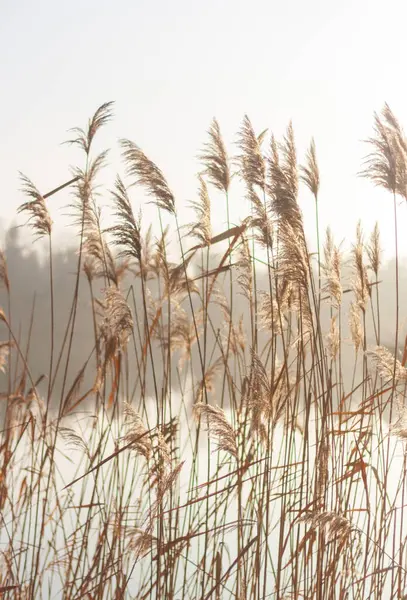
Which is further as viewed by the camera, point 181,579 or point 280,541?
point 181,579

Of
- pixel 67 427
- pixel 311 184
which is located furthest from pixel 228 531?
pixel 311 184

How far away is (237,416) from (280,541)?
835mm

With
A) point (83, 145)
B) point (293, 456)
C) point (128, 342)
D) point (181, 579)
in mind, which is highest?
point (83, 145)

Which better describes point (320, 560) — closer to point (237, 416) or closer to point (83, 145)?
point (237, 416)

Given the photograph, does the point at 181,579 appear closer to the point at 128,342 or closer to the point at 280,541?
the point at 280,541

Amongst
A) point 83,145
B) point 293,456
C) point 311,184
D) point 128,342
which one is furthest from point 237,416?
point 83,145

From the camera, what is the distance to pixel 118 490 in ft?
12.6

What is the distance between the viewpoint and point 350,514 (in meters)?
3.55

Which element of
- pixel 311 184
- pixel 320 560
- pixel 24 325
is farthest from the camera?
pixel 24 325

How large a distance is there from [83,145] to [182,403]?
61.9 inches

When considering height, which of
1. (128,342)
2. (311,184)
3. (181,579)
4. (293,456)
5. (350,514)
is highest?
(311,184)

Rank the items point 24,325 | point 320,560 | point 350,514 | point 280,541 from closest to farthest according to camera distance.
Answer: point 280,541 < point 320,560 < point 350,514 < point 24,325

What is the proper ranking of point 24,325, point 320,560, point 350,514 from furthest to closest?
point 24,325 < point 350,514 < point 320,560

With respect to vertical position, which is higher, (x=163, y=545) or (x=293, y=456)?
(x=293, y=456)
